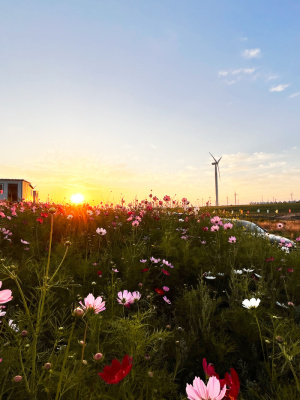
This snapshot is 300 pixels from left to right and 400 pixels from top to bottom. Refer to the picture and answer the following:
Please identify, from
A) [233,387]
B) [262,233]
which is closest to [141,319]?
[233,387]

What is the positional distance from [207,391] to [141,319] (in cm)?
91

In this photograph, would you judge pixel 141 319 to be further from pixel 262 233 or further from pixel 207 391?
pixel 262 233

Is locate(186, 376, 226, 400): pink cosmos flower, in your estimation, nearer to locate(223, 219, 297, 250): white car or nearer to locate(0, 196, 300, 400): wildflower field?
locate(0, 196, 300, 400): wildflower field

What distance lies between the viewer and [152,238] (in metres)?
5.18

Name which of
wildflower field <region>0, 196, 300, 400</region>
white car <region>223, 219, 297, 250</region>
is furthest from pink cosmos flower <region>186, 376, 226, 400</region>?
white car <region>223, 219, 297, 250</region>

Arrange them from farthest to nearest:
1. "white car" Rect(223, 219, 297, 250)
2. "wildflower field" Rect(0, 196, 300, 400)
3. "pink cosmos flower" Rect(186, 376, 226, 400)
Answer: "white car" Rect(223, 219, 297, 250) → "wildflower field" Rect(0, 196, 300, 400) → "pink cosmos flower" Rect(186, 376, 226, 400)

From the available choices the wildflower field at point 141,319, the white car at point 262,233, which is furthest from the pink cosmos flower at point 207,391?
the white car at point 262,233

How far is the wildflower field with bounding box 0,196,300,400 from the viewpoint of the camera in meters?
1.36

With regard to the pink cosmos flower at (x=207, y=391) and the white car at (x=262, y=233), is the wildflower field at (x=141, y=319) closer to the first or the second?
the pink cosmos flower at (x=207, y=391)

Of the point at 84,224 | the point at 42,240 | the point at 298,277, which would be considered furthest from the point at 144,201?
the point at 298,277

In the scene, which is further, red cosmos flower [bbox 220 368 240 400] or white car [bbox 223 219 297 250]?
white car [bbox 223 219 297 250]

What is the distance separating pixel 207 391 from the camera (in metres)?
0.94

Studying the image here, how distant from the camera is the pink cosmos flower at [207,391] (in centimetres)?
91

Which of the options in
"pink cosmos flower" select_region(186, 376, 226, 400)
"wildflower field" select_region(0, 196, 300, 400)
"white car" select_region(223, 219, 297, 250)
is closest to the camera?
"pink cosmos flower" select_region(186, 376, 226, 400)
